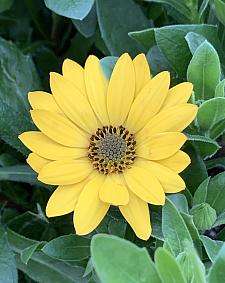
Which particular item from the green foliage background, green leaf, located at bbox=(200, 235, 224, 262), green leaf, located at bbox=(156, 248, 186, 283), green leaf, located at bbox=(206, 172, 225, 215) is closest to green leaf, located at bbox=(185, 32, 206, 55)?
the green foliage background

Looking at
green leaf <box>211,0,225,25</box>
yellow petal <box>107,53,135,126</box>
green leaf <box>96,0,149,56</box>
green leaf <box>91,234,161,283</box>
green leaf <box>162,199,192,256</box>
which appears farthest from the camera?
green leaf <box>96,0,149,56</box>

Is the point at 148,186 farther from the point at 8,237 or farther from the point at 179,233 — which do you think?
the point at 8,237

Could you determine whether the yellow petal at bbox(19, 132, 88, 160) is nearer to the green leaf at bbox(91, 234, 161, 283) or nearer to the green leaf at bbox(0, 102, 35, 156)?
the green leaf at bbox(0, 102, 35, 156)

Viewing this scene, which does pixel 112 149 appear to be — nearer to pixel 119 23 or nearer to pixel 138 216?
pixel 138 216

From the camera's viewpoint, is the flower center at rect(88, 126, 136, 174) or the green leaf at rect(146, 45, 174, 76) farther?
the green leaf at rect(146, 45, 174, 76)

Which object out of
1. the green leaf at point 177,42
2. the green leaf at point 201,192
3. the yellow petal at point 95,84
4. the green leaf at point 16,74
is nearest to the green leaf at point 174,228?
the green leaf at point 201,192

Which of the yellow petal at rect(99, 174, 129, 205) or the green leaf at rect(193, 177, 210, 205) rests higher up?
the yellow petal at rect(99, 174, 129, 205)

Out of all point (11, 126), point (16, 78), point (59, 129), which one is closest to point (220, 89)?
point (59, 129)

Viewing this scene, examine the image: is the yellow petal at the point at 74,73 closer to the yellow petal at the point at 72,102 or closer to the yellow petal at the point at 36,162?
the yellow petal at the point at 72,102
